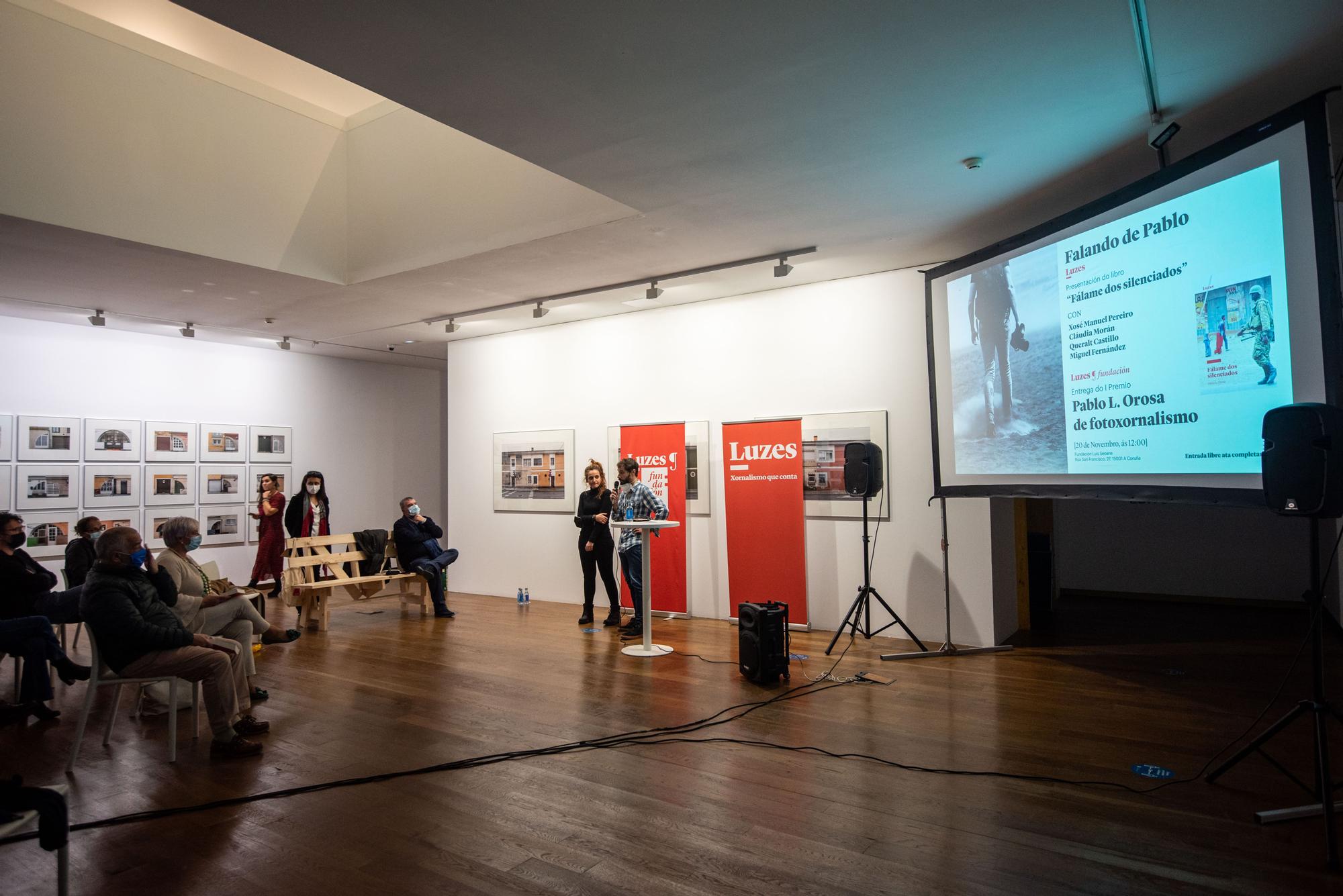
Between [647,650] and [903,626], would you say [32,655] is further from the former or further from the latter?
[903,626]

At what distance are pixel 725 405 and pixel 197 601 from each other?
4891 mm

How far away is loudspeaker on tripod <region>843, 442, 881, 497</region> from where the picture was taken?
6.32m

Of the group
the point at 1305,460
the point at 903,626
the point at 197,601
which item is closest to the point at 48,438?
the point at 197,601

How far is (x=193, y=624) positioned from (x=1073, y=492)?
18.4ft

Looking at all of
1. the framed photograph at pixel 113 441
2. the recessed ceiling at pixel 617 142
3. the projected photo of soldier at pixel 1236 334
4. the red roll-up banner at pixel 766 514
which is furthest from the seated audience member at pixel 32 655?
the projected photo of soldier at pixel 1236 334

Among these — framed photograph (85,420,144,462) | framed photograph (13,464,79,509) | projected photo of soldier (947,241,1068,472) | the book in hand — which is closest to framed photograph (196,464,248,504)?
framed photograph (85,420,144,462)

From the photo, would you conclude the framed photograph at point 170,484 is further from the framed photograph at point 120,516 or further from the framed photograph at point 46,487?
the framed photograph at point 46,487

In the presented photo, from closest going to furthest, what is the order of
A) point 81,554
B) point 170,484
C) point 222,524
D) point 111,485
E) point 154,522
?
point 81,554
point 111,485
point 154,522
point 170,484
point 222,524

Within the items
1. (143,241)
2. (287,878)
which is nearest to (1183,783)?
(287,878)

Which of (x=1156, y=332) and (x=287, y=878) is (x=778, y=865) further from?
(x=1156, y=332)

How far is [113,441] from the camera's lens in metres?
9.25

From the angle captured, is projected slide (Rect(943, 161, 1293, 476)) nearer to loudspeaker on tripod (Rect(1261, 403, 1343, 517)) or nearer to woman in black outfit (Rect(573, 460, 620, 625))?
loudspeaker on tripod (Rect(1261, 403, 1343, 517))

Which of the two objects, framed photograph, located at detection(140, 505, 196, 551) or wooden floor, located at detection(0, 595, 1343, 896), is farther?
framed photograph, located at detection(140, 505, 196, 551)

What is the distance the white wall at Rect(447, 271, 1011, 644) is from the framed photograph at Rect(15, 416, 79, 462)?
14.0ft
